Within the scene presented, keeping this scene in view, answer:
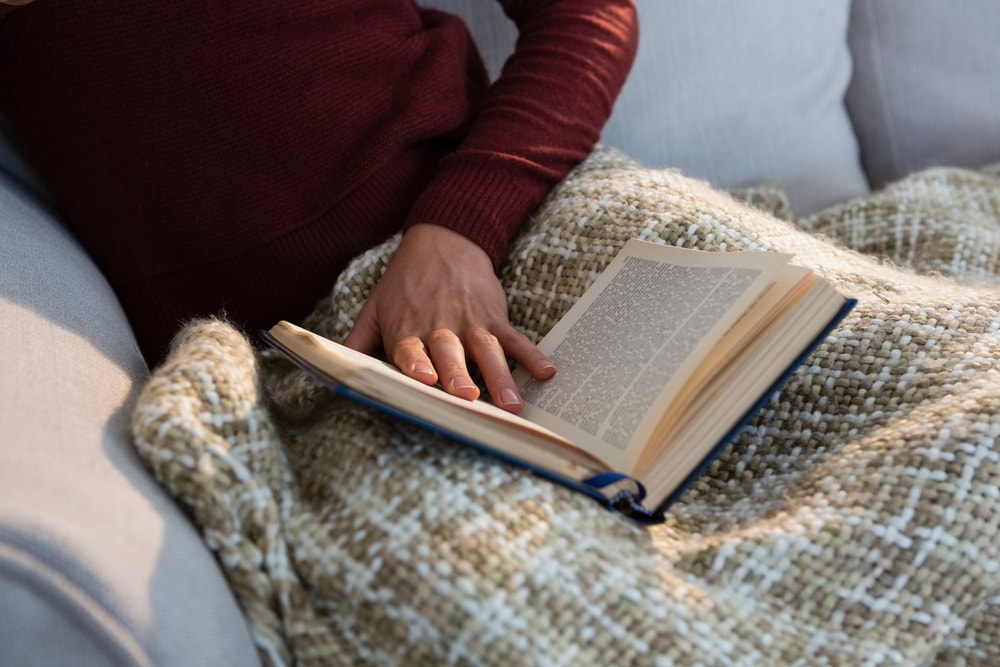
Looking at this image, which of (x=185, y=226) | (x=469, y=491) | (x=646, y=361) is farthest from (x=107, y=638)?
(x=185, y=226)

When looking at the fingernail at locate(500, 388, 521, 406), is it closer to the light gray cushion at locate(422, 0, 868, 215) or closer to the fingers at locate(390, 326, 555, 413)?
the fingers at locate(390, 326, 555, 413)

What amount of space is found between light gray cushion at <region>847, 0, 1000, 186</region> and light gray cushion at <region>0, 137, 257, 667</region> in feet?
3.32

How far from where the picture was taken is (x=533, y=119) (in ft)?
2.87

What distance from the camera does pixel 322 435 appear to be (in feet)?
1.97

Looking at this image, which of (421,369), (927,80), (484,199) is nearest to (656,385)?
(421,369)

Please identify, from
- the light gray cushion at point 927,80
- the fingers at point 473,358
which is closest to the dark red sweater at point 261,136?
the fingers at point 473,358

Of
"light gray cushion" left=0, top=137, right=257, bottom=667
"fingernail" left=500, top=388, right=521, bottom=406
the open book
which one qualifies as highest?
the open book

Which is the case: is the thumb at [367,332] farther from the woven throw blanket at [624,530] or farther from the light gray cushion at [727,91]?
the light gray cushion at [727,91]

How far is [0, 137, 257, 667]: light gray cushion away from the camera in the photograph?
43cm

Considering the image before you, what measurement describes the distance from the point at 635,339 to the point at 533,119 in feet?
1.08

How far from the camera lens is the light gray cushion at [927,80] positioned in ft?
3.79

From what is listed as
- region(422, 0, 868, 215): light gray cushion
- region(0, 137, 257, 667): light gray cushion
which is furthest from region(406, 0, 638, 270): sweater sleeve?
region(0, 137, 257, 667): light gray cushion

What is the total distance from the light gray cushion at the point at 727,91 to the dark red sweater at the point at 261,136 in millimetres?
188

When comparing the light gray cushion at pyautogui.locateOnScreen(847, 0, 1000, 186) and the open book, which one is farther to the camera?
the light gray cushion at pyautogui.locateOnScreen(847, 0, 1000, 186)
